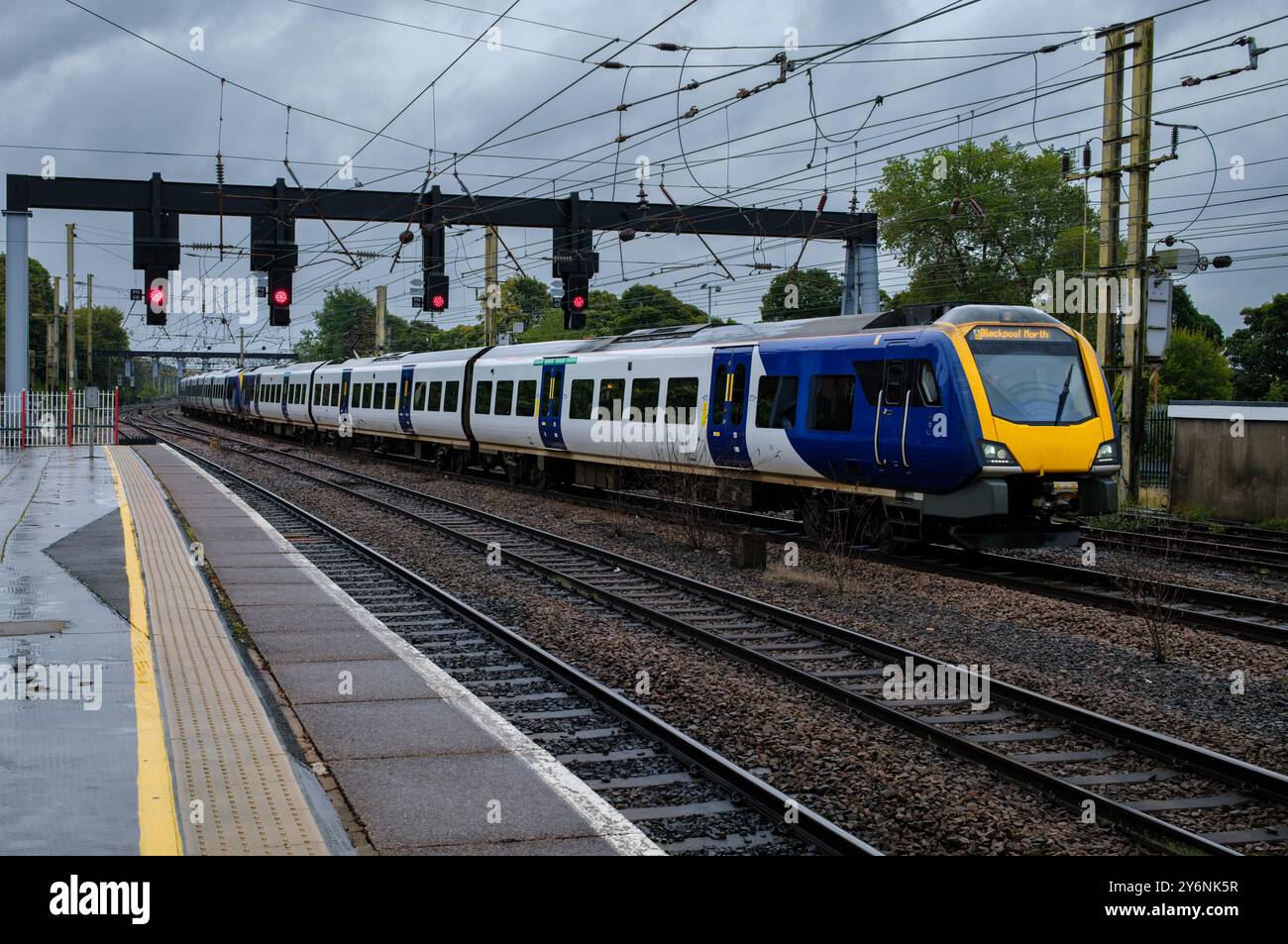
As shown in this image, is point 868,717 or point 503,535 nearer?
point 868,717

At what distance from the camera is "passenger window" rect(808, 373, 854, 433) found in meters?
15.5

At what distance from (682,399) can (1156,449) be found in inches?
522

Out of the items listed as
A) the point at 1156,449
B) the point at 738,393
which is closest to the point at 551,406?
the point at 738,393

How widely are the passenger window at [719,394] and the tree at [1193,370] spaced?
117 ft

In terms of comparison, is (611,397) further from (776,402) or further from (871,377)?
(871,377)

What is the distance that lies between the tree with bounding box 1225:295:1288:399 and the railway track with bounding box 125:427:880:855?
54.3 meters

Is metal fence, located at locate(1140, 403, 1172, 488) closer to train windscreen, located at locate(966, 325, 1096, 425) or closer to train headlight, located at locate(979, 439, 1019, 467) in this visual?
train windscreen, located at locate(966, 325, 1096, 425)

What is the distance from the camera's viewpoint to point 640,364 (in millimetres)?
20656

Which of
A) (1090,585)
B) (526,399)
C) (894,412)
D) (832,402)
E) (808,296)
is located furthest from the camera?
(808,296)

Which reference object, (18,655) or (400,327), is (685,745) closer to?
(18,655)

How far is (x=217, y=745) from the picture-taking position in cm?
670

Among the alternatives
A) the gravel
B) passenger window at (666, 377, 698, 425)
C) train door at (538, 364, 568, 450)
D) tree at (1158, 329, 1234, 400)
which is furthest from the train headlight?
tree at (1158, 329, 1234, 400)
